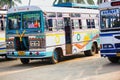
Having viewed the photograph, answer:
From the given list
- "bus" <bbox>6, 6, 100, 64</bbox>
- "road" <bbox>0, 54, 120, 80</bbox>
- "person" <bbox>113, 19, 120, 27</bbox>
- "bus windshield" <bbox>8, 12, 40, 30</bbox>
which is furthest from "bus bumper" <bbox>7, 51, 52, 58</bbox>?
"person" <bbox>113, 19, 120, 27</bbox>

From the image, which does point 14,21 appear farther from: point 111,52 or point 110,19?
Result: point 111,52

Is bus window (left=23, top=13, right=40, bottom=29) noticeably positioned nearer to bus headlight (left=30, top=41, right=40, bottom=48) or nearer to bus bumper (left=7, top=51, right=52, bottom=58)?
bus headlight (left=30, top=41, right=40, bottom=48)

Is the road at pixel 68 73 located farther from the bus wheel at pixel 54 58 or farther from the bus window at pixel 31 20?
the bus window at pixel 31 20

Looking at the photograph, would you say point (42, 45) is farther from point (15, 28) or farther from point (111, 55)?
point (111, 55)

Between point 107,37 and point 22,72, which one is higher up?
point 107,37

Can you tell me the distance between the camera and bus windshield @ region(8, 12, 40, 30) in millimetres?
18359

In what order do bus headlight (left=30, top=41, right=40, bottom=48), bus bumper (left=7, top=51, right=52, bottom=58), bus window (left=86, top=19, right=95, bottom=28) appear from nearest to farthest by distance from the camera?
bus bumper (left=7, top=51, right=52, bottom=58)
bus headlight (left=30, top=41, right=40, bottom=48)
bus window (left=86, top=19, right=95, bottom=28)

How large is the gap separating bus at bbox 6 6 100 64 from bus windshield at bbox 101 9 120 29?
104 inches

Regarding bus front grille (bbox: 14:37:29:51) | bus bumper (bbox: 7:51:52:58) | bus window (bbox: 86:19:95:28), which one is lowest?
bus bumper (bbox: 7:51:52:58)

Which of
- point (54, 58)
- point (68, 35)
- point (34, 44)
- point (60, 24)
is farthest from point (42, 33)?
point (68, 35)

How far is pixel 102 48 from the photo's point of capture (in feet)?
56.9

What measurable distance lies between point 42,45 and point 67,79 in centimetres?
450

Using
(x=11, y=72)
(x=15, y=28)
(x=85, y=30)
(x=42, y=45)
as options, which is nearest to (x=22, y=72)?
(x=11, y=72)

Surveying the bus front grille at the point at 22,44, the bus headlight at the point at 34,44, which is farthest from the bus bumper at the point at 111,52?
the bus front grille at the point at 22,44
